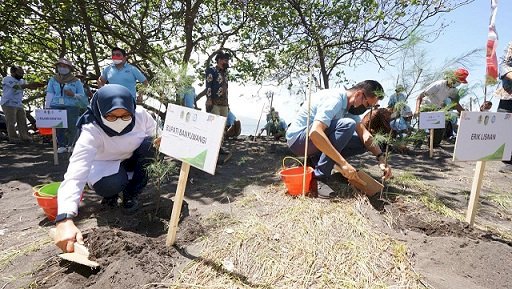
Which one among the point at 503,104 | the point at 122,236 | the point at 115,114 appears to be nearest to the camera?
the point at 122,236

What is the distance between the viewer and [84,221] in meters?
2.57

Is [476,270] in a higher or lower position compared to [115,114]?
lower

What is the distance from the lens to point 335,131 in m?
2.99

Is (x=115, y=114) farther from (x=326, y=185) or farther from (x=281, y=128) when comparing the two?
(x=281, y=128)

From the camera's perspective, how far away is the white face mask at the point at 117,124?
89.4 inches

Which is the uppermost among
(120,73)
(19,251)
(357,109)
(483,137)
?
(120,73)

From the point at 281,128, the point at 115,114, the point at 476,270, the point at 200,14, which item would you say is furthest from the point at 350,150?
the point at 200,14

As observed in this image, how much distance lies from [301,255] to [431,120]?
435 cm

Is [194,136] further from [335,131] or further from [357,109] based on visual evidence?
[357,109]

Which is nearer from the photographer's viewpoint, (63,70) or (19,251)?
(19,251)

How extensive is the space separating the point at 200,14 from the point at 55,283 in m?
7.86

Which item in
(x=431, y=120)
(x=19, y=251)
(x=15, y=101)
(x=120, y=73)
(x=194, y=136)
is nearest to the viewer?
(x=194, y=136)

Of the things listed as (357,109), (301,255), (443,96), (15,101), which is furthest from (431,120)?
(15,101)

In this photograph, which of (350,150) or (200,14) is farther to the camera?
(200,14)
